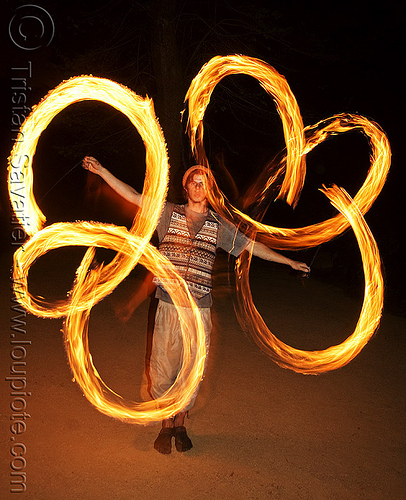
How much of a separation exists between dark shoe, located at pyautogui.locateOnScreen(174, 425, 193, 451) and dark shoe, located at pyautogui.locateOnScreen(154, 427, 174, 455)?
0.16 ft

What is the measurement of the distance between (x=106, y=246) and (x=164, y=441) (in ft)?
5.33

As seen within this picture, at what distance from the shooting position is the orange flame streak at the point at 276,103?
5477 millimetres

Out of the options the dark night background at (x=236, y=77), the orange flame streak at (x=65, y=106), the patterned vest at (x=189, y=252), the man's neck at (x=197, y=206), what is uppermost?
the dark night background at (x=236, y=77)

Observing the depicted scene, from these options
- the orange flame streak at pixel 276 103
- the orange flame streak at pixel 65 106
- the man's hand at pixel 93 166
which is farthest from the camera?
the orange flame streak at pixel 276 103

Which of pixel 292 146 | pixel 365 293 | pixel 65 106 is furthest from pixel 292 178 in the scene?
pixel 65 106

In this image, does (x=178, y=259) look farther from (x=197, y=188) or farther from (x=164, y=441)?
(x=164, y=441)

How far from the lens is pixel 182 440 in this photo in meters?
3.82

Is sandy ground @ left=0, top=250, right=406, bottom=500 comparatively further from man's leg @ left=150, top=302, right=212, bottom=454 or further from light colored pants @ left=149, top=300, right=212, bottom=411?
light colored pants @ left=149, top=300, right=212, bottom=411

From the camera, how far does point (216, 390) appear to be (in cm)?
497

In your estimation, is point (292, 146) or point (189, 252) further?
point (292, 146)

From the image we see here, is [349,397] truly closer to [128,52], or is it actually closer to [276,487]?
[276,487]

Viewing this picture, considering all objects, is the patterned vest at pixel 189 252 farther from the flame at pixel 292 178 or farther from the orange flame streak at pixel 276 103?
the orange flame streak at pixel 276 103

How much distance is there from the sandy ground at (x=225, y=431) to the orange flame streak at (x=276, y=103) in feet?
6.55

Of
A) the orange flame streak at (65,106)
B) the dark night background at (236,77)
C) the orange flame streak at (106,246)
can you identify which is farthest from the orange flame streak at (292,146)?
the dark night background at (236,77)
